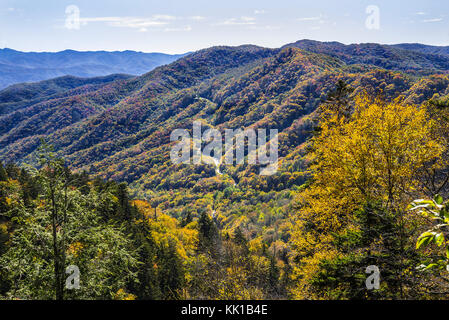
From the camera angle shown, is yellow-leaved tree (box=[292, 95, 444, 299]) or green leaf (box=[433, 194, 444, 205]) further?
yellow-leaved tree (box=[292, 95, 444, 299])

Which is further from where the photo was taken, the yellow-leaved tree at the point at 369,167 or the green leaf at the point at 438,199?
the yellow-leaved tree at the point at 369,167

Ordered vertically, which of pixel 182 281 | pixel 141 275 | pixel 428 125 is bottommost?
pixel 182 281

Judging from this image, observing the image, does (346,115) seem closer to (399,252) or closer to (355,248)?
(355,248)

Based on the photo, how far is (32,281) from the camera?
866 cm

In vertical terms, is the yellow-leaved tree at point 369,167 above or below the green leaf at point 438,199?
below

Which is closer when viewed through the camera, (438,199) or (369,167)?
(438,199)

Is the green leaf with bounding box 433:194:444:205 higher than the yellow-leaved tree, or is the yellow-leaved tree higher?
the green leaf with bounding box 433:194:444:205

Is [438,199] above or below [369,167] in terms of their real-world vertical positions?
above
